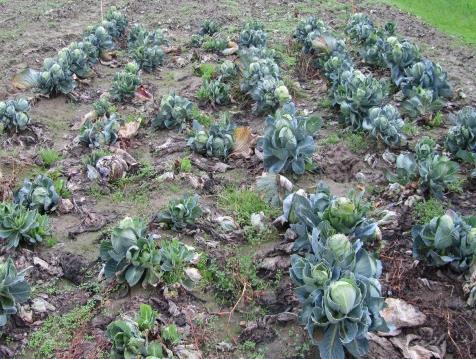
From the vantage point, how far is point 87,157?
625cm

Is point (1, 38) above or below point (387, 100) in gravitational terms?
below

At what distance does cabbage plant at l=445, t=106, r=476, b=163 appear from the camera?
5.95 m

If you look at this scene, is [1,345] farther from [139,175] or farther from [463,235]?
[463,235]

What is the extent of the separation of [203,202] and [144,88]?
11.5 feet

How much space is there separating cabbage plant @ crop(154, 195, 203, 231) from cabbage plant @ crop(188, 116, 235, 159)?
1451 mm

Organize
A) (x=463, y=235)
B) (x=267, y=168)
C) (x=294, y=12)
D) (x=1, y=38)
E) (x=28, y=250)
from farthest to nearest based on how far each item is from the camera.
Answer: (x=294, y=12), (x=1, y=38), (x=267, y=168), (x=28, y=250), (x=463, y=235)

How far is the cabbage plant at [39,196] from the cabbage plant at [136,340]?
6.56ft

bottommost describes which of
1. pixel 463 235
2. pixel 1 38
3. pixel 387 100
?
pixel 1 38

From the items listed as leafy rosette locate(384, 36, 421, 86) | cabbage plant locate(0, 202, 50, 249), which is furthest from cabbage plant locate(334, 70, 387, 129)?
cabbage plant locate(0, 202, 50, 249)

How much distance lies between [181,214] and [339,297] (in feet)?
6.34

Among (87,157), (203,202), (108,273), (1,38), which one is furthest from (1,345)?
(1,38)

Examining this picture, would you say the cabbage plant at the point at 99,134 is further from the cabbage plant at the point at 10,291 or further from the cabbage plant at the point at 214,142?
the cabbage plant at the point at 10,291

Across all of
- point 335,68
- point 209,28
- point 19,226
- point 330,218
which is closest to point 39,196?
point 19,226

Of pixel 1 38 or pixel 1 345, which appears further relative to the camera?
pixel 1 38
